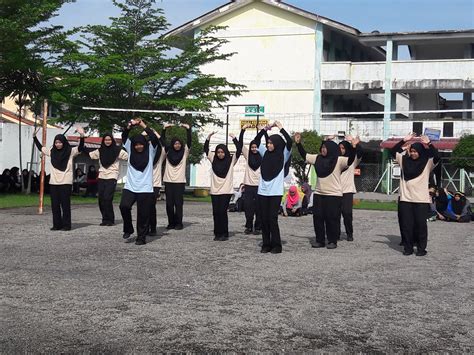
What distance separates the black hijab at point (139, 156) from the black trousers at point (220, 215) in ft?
5.90

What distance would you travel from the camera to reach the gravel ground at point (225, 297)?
5.98 metres

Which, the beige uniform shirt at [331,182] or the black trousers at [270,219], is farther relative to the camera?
the beige uniform shirt at [331,182]

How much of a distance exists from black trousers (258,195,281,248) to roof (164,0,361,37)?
3227cm

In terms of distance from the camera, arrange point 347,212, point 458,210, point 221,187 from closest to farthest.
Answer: point 221,187 → point 347,212 → point 458,210

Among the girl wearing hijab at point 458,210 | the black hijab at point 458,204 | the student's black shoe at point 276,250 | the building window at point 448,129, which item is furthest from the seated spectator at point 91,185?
the building window at point 448,129

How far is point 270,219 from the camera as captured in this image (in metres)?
11.4

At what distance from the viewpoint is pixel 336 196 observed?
Answer: 12336 millimetres

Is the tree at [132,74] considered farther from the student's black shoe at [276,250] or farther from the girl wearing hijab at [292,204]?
the student's black shoe at [276,250]

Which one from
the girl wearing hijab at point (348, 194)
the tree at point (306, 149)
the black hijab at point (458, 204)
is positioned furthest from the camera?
the tree at point (306, 149)

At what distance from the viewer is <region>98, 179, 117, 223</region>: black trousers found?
14922 mm

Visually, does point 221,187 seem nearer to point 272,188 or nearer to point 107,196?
point 272,188

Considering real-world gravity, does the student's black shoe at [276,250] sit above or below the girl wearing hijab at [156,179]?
below

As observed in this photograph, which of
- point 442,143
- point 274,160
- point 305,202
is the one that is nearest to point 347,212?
point 274,160

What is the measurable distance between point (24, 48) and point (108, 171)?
12.7m
